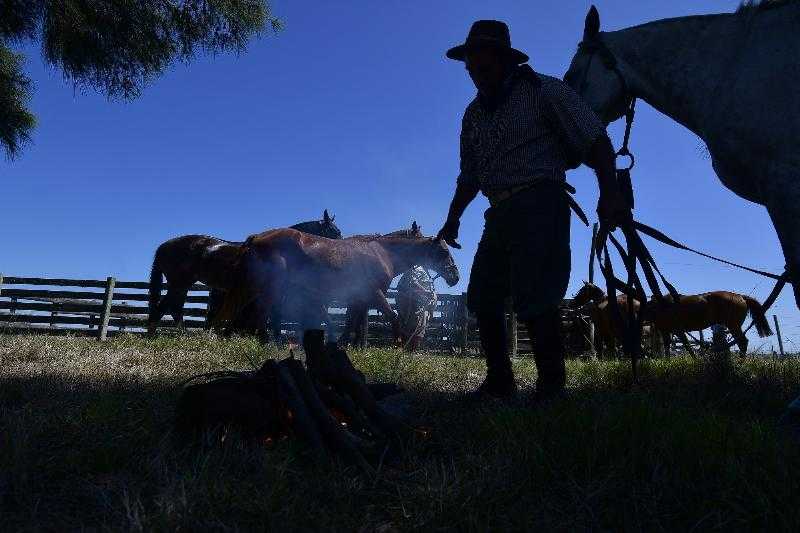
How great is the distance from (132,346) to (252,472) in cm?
535

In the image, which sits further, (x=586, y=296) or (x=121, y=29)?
(x=586, y=296)

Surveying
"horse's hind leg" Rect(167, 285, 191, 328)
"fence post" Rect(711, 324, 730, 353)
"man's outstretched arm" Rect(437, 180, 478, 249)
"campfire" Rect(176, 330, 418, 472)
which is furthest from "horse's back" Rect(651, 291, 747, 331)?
"campfire" Rect(176, 330, 418, 472)

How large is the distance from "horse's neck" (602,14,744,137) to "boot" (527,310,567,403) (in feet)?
5.13

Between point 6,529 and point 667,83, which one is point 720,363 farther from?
point 6,529

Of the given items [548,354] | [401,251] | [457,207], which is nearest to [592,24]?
[457,207]

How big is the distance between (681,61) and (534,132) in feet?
3.95

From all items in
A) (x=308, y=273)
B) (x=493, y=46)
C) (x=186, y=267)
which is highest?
(x=493, y=46)

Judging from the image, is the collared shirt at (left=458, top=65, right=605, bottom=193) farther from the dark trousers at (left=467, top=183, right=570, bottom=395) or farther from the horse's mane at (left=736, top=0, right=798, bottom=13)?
the horse's mane at (left=736, top=0, right=798, bottom=13)

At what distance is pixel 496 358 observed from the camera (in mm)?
3531

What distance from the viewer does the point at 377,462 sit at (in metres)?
1.90

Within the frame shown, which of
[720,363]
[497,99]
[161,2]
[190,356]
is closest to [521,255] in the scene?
[497,99]

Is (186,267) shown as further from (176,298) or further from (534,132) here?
(534,132)

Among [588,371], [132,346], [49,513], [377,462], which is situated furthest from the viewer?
[132,346]

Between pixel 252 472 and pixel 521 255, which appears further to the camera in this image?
pixel 521 255
